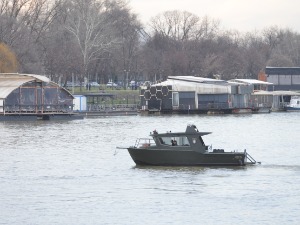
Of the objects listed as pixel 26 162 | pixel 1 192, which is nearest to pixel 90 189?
A: pixel 1 192

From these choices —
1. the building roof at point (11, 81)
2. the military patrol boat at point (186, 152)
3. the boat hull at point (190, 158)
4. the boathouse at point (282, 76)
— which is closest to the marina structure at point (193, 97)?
the building roof at point (11, 81)

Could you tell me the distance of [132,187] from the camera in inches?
1988

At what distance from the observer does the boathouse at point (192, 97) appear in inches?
5236

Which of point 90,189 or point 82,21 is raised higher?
point 82,21

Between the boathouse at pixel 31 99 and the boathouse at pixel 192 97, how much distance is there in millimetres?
18834

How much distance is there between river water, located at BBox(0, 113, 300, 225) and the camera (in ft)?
141

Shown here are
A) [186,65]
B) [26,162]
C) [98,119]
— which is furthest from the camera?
[186,65]

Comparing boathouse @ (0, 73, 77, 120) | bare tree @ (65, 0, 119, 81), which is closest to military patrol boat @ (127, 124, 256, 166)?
boathouse @ (0, 73, 77, 120)

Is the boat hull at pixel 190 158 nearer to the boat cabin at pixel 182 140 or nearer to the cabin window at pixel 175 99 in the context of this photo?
the boat cabin at pixel 182 140

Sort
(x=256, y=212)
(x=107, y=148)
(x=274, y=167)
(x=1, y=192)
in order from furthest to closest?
(x=107, y=148), (x=274, y=167), (x=1, y=192), (x=256, y=212)

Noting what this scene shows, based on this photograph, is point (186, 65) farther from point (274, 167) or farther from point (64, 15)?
point (274, 167)

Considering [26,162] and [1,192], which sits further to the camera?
[26,162]

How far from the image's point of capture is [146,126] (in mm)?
100938

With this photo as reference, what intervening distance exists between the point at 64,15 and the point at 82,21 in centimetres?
575
